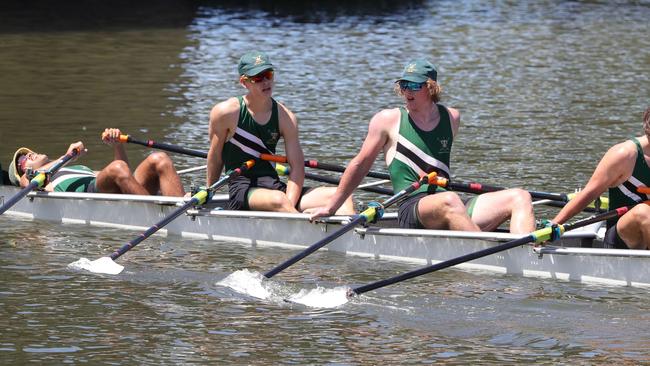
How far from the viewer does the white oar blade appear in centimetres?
1385

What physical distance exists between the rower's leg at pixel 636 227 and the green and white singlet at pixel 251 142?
3.79 metres

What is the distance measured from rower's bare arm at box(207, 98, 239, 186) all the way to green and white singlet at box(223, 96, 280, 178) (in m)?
0.05

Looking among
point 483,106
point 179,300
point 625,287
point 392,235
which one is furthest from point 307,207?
point 483,106

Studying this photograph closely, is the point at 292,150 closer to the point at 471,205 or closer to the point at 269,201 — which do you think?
the point at 269,201

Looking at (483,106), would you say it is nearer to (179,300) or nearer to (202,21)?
(179,300)

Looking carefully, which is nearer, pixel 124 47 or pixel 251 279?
pixel 251 279

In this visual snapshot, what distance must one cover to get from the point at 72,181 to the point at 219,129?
2.51m

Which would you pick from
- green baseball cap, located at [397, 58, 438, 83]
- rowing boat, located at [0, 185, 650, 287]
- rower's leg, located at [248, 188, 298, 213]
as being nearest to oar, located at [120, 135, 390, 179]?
rower's leg, located at [248, 188, 298, 213]

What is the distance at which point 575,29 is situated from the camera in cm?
4062

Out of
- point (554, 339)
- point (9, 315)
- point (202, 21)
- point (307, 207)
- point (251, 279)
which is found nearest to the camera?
point (554, 339)

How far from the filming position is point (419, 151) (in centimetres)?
1348

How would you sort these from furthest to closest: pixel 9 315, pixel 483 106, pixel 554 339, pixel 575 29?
pixel 575 29, pixel 483 106, pixel 9 315, pixel 554 339

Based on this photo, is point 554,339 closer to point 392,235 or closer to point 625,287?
point 625,287

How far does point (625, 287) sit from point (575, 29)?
2877 centimetres
